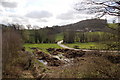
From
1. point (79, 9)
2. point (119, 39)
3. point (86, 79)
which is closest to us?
point (79, 9)

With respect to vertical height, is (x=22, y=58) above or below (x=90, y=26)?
below

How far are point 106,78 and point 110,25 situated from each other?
3305 millimetres

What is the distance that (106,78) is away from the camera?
6.66 metres

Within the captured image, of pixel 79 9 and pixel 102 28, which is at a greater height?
pixel 79 9

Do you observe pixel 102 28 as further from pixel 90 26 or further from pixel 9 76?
pixel 9 76

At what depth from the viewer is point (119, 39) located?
6.57 meters

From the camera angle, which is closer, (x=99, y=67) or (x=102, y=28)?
(x=102, y=28)

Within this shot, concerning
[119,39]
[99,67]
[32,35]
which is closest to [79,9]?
[119,39]

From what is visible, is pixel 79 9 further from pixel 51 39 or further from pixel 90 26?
pixel 51 39

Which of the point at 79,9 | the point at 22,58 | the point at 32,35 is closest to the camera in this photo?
the point at 79,9

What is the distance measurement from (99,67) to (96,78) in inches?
72.9

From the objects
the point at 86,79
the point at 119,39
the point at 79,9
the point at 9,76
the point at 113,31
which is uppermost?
the point at 79,9

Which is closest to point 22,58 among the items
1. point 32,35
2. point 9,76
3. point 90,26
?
point 9,76

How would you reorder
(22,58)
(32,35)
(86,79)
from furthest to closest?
(32,35) → (22,58) → (86,79)
